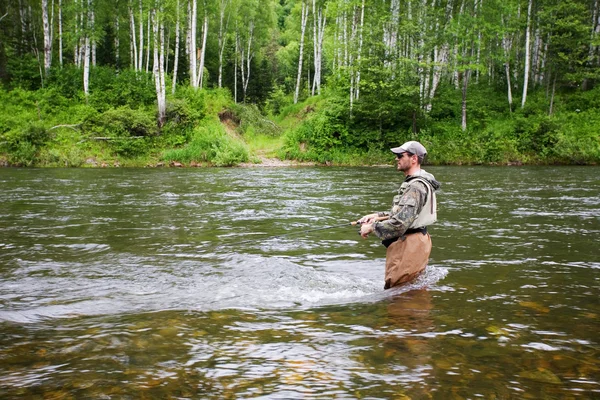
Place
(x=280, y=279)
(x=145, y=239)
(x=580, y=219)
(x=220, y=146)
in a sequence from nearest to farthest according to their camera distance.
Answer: (x=280, y=279), (x=145, y=239), (x=580, y=219), (x=220, y=146)

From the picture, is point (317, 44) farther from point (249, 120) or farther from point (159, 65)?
point (159, 65)

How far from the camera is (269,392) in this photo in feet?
10.3

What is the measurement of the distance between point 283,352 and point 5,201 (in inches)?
467

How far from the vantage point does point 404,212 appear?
530 cm

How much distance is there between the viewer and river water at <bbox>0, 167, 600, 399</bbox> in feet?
10.7

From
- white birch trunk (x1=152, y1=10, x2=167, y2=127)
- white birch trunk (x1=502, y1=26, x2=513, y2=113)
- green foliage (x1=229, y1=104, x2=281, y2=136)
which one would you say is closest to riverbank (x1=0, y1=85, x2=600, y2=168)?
white birch trunk (x1=152, y1=10, x2=167, y2=127)

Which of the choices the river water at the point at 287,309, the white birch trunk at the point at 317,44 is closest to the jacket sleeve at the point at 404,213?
the river water at the point at 287,309

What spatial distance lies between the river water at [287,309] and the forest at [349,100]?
18133 millimetres

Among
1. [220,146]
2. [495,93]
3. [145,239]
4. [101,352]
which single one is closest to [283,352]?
[101,352]

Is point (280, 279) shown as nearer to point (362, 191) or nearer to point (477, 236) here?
point (477, 236)

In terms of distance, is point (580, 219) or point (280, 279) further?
point (580, 219)

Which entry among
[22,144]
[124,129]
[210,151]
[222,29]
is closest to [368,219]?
[210,151]

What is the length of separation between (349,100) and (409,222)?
28.3m

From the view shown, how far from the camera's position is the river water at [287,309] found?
10.7 ft
